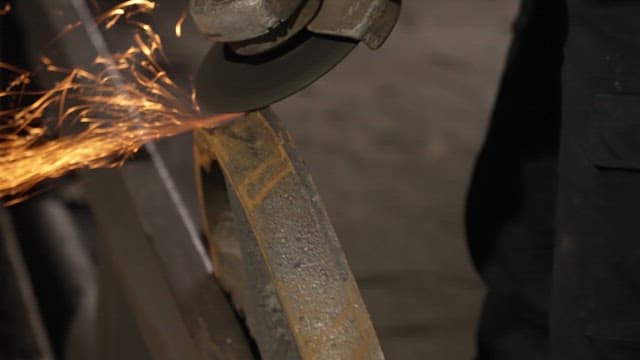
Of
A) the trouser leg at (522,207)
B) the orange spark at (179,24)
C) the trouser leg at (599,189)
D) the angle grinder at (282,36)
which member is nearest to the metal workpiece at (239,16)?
the angle grinder at (282,36)

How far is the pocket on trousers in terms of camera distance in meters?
1.42

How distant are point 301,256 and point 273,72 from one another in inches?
7.3

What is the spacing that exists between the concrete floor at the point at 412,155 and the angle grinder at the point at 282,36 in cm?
117

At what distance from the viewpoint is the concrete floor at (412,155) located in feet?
7.43

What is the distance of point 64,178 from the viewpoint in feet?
6.26

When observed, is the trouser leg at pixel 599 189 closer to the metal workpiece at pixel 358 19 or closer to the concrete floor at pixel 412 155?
the metal workpiece at pixel 358 19

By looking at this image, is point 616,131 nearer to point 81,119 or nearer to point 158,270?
point 158,270

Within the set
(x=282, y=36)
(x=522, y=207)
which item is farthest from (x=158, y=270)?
(x=522, y=207)

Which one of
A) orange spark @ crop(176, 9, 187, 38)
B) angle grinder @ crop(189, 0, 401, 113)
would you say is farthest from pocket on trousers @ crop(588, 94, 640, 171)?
orange spark @ crop(176, 9, 187, 38)

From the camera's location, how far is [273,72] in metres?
1.05

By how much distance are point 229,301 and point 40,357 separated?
55 cm

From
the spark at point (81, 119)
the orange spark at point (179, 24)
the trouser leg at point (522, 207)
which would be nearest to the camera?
the spark at point (81, 119)

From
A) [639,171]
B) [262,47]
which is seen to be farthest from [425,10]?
[262,47]

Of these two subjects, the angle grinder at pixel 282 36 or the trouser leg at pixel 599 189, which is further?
the trouser leg at pixel 599 189
